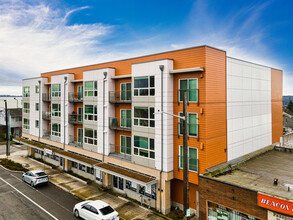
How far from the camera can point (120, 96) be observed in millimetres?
22672

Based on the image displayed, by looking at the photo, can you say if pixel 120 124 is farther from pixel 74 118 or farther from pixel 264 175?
pixel 264 175

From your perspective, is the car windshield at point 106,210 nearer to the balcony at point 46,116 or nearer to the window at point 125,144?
the window at point 125,144

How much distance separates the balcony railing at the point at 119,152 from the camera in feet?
71.8

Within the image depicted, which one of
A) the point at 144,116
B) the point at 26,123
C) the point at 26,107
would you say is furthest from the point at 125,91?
the point at 26,123

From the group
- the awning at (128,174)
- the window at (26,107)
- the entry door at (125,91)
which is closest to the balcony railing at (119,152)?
the awning at (128,174)

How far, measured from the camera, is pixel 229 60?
18688mm

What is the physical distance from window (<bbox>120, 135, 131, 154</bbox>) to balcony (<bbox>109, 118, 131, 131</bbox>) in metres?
1.20

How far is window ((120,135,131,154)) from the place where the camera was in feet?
72.7

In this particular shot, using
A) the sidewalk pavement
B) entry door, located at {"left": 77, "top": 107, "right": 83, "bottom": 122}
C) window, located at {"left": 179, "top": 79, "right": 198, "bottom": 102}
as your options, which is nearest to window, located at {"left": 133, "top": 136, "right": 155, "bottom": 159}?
the sidewalk pavement

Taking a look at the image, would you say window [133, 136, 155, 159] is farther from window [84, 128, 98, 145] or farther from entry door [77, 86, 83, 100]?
A: entry door [77, 86, 83, 100]

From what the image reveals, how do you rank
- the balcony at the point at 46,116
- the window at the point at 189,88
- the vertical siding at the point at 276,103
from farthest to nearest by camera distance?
the balcony at the point at 46,116
the vertical siding at the point at 276,103
the window at the point at 189,88

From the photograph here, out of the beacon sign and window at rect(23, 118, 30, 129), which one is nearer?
the beacon sign

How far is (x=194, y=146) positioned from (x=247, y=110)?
800cm

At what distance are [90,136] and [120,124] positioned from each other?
15.2 feet
